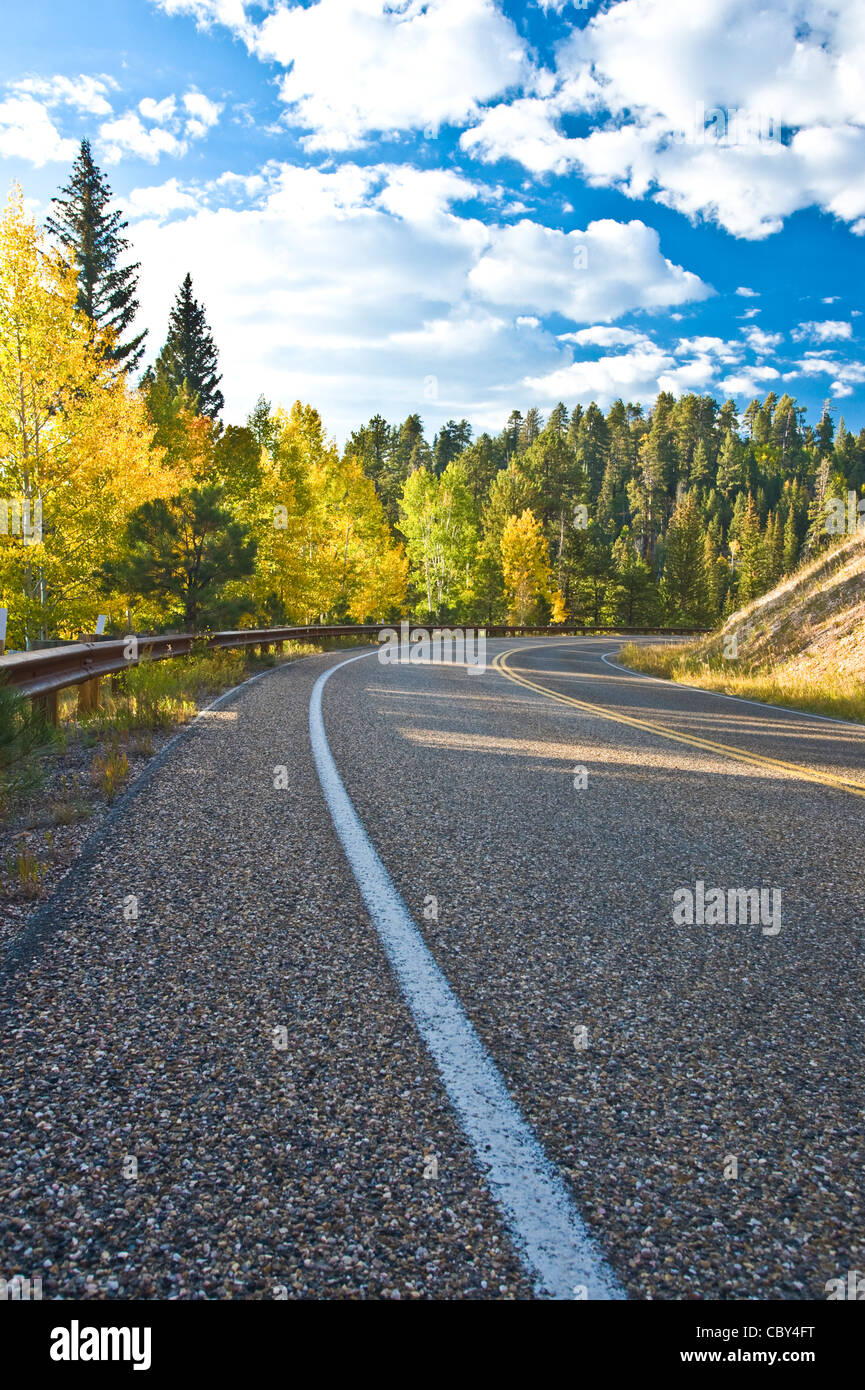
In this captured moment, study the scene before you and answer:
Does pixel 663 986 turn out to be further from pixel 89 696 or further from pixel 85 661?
pixel 89 696

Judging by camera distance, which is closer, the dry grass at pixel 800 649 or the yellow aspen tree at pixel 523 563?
the dry grass at pixel 800 649

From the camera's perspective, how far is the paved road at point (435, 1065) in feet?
5.59

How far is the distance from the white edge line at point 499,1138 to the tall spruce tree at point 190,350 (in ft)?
142

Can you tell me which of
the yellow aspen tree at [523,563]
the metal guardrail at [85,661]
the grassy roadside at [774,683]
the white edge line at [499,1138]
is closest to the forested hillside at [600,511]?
the yellow aspen tree at [523,563]

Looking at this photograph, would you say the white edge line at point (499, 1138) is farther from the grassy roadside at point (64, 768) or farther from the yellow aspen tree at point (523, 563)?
the yellow aspen tree at point (523, 563)

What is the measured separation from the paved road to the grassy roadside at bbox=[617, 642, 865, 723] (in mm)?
8946

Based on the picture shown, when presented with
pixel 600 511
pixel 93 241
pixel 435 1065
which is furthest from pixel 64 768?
pixel 600 511

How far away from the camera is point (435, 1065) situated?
7.75 ft

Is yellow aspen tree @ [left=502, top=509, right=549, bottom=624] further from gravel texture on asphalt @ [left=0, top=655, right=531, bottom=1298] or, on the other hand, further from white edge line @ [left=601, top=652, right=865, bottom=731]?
gravel texture on asphalt @ [left=0, top=655, right=531, bottom=1298]

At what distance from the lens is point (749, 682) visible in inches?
634

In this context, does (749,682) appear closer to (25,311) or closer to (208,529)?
(208,529)
